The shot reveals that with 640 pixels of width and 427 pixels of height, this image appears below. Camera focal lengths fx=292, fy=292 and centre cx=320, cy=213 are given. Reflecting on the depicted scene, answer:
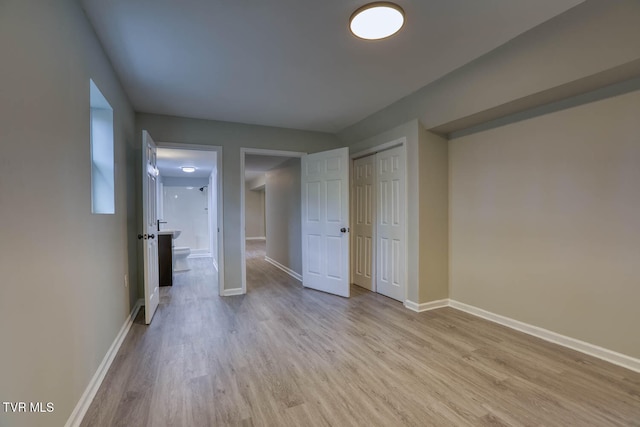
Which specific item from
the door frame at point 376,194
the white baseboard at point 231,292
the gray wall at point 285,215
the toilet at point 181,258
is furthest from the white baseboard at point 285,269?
the toilet at point 181,258

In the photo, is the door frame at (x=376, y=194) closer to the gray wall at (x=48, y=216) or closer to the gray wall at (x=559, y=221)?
the gray wall at (x=559, y=221)

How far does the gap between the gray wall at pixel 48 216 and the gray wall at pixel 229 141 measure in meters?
1.63

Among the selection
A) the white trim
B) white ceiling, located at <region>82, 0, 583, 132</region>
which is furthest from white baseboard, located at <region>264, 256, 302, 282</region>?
white ceiling, located at <region>82, 0, 583, 132</region>

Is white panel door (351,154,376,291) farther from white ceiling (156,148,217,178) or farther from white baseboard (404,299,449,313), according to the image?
white ceiling (156,148,217,178)

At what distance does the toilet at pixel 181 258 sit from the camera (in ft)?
18.9

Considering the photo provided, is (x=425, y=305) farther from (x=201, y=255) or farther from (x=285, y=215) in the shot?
(x=201, y=255)

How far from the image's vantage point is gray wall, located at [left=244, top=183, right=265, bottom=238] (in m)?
11.9

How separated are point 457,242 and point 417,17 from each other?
2388 millimetres

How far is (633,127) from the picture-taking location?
81.4 inches

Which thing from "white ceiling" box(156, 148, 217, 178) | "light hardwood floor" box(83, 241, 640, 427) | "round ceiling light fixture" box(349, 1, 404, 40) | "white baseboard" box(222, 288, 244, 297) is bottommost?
"light hardwood floor" box(83, 241, 640, 427)

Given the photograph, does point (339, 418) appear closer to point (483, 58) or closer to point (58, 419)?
point (58, 419)

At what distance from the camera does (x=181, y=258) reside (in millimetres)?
5895

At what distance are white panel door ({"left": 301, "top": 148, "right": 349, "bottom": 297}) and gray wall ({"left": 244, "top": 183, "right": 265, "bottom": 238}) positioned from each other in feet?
25.7

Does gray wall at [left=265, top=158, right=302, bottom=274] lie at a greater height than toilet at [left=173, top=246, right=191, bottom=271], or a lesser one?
greater
